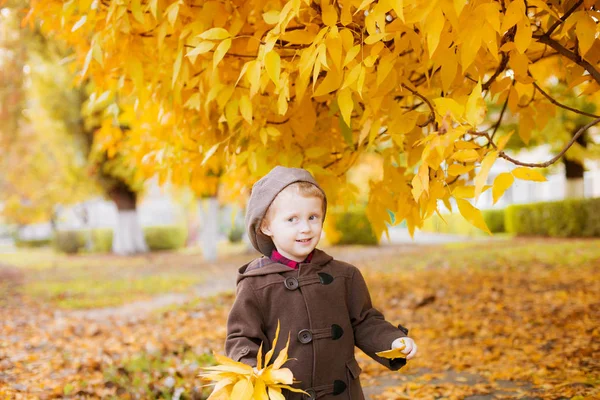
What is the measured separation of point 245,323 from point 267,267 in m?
0.23

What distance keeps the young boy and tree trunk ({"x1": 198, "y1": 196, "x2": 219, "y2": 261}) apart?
45.3ft

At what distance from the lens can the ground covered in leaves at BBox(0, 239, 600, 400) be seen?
376 centimetres

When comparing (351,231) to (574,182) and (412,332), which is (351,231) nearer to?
(574,182)

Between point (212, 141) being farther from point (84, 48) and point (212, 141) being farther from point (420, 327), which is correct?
point (420, 327)

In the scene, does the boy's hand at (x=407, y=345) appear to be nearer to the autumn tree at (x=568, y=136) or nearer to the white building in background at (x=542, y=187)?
the autumn tree at (x=568, y=136)

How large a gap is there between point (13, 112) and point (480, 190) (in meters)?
14.3

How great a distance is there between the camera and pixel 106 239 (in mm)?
26438

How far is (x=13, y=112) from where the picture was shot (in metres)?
13.5

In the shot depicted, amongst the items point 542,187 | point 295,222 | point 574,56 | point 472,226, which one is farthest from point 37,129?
point 542,187

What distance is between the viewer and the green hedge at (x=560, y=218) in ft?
47.3

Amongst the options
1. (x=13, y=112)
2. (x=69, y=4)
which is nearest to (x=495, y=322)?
(x=69, y=4)

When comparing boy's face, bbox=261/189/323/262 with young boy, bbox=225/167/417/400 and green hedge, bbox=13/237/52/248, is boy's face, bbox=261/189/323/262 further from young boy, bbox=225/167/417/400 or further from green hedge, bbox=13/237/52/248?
green hedge, bbox=13/237/52/248

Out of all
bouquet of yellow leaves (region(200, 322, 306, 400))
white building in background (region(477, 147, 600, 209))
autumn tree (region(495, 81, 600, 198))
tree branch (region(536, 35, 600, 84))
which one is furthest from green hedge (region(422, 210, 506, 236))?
bouquet of yellow leaves (region(200, 322, 306, 400))

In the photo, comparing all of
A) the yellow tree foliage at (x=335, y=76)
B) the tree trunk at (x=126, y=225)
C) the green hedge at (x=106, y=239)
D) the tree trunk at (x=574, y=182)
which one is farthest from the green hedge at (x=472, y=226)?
the yellow tree foliage at (x=335, y=76)
